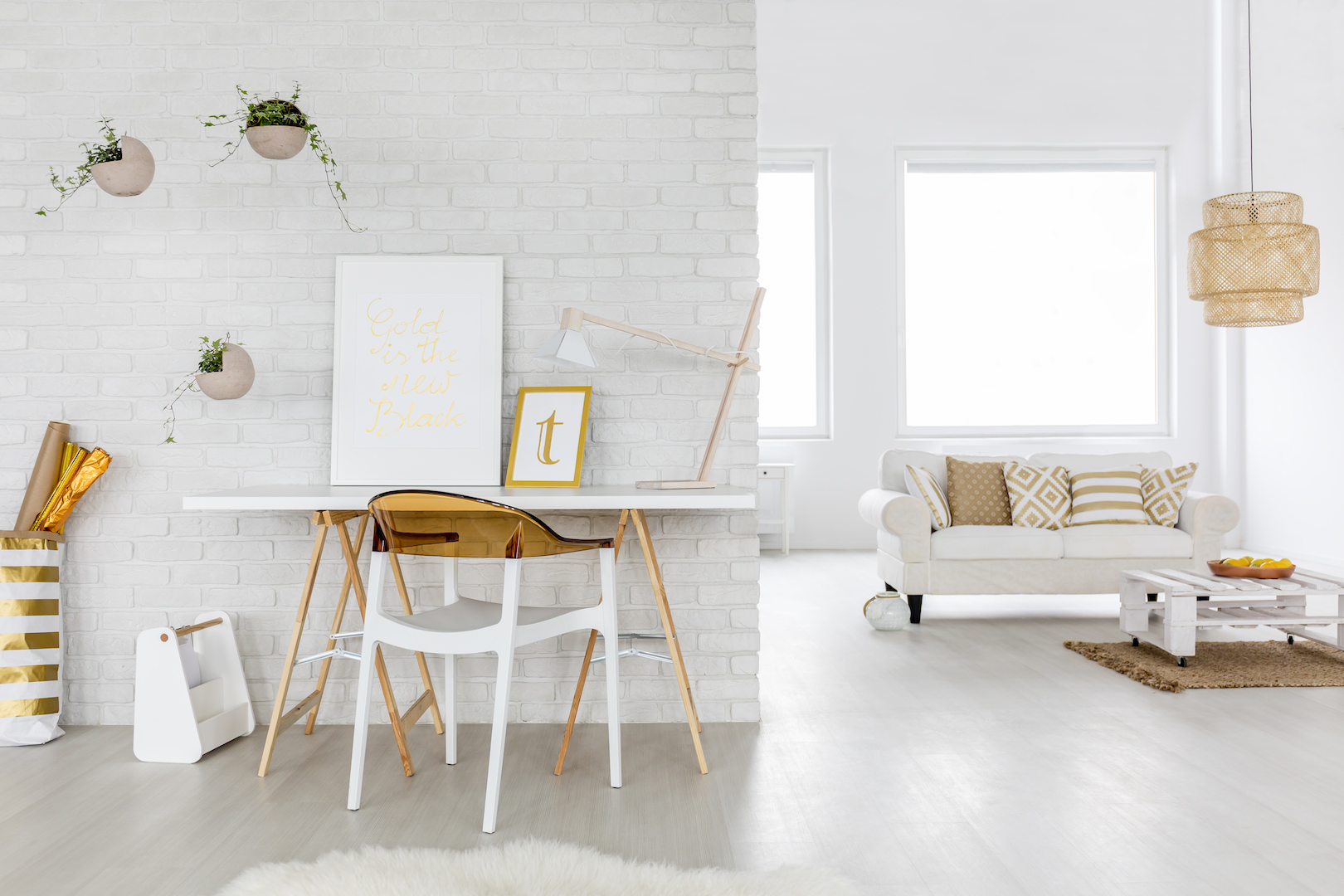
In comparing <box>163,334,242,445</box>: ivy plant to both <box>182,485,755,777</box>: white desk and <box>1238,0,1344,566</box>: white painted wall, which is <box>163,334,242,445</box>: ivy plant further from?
<box>1238,0,1344,566</box>: white painted wall

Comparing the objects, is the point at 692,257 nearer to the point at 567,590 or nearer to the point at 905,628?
the point at 567,590

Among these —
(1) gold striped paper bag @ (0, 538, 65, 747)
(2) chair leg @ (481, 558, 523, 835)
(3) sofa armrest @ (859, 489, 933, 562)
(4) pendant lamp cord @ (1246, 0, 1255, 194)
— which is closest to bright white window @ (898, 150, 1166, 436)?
(4) pendant lamp cord @ (1246, 0, 1255, 194)

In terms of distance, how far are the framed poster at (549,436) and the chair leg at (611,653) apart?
45cm

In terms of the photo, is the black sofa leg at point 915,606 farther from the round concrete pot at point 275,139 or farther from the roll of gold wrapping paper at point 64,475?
the roll of gold wrapping paper at point 64,475

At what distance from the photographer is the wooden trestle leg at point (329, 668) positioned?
8.07 feet

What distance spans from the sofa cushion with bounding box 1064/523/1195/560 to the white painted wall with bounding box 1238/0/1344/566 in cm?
238

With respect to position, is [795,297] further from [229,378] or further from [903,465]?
[229,378]

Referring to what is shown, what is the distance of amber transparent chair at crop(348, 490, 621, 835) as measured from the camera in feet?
6.87

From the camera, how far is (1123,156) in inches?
286

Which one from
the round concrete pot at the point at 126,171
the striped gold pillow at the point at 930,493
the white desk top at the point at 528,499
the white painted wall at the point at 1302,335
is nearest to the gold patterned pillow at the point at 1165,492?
the striped gold pillow at the point at 930,493

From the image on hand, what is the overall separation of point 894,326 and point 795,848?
5740 millimetres

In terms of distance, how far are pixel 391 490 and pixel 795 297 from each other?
5.46m

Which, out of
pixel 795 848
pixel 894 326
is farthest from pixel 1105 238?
pixel 795 848

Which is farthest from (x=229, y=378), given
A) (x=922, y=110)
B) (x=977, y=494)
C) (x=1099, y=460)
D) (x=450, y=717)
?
(x=922, y=110)
